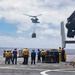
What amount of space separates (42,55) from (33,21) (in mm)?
58877

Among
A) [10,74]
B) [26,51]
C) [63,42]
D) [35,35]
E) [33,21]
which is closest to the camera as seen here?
[10,74]

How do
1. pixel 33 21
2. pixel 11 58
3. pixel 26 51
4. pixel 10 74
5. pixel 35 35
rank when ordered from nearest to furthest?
pixel 10 74 < pixel 26 51 < pixel 11 58 < pixel 35 35 < pixel 33 21

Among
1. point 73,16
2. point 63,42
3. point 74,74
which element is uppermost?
point 73,16

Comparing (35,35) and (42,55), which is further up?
(35,35)

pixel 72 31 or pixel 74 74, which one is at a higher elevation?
pixel 72 31

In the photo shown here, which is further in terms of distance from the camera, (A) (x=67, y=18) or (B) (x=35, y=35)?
(B) (x=35, y=35)

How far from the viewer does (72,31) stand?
51.4 meters

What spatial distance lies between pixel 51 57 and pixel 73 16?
418 inches

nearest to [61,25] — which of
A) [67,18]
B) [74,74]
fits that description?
[67,18]

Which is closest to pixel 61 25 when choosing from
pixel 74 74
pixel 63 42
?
pixel 63 42

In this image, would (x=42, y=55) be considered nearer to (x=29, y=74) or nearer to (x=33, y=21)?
(x=29, y=74)

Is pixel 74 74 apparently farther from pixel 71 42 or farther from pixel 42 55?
pixel 71 42

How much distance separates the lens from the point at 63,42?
193 ft

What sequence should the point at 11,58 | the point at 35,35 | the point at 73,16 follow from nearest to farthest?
the point at 11,58 → the point at 73,16 → the point at 35,35
